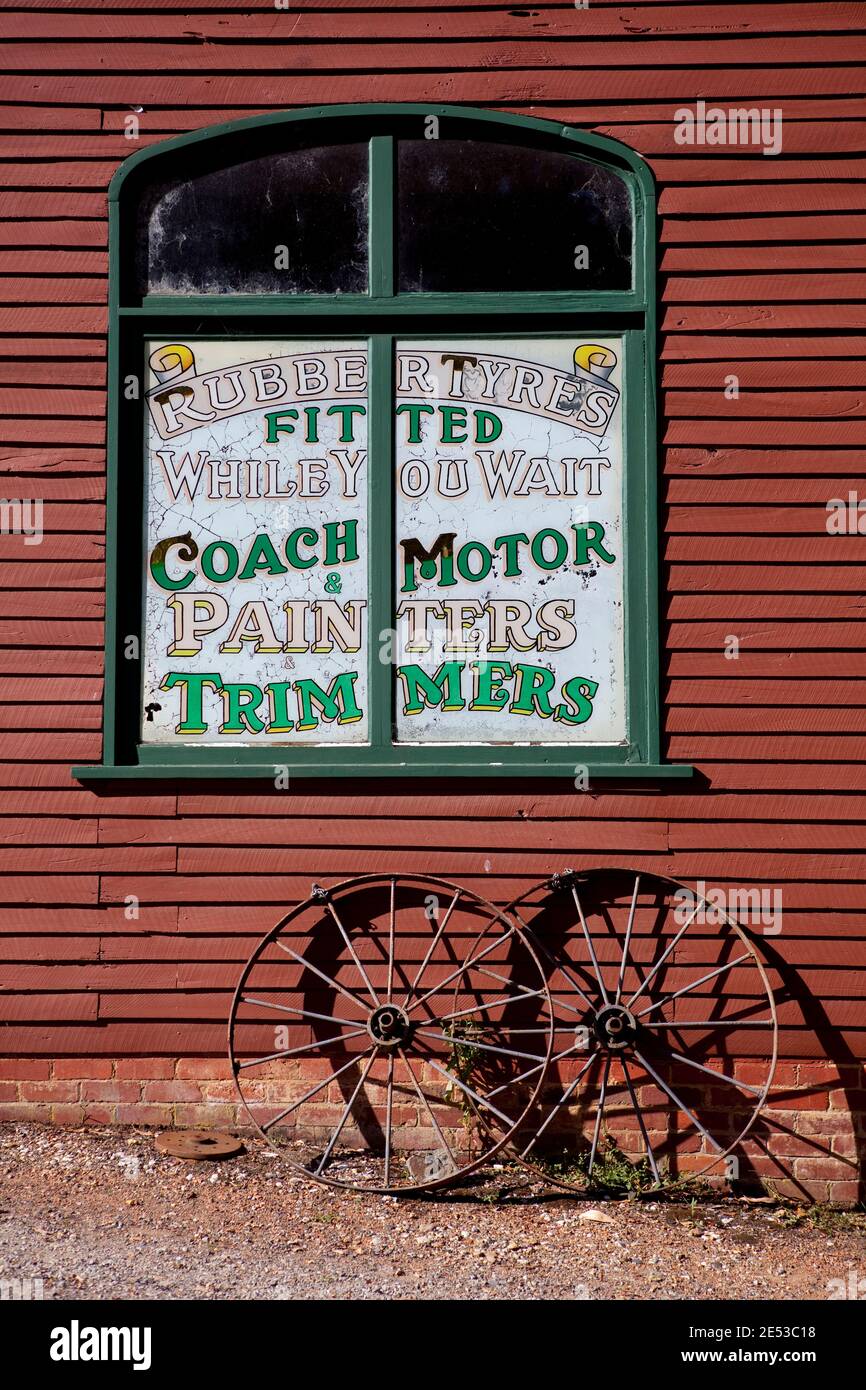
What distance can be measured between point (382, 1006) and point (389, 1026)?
107 millimetres

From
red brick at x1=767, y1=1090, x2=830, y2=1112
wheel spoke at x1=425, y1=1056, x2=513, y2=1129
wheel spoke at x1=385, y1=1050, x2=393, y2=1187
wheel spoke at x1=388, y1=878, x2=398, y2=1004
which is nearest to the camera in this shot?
wheel spoke at x1=385, y1=1050, x2=393, y2=1187

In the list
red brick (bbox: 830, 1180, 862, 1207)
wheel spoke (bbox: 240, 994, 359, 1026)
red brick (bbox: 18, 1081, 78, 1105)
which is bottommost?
red brick (bbox: 830, 1180, 862, 1207)

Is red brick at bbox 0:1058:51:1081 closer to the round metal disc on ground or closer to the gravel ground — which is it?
the gravel ground

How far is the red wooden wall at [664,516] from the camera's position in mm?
4625

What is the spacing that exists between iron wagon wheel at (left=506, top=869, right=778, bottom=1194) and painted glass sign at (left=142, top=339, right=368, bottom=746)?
1.25m

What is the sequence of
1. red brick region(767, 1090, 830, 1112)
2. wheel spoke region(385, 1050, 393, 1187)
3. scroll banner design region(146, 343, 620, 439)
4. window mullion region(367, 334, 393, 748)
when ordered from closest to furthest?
wheel spoke region(385, 1050, 393, 1187) → red brick region(767, 1090, 830, 1112) → window mullion region(367, 334, 393, 748) → scroll banner design region(146, 343, 620, 439)

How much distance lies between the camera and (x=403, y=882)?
462 centimetres

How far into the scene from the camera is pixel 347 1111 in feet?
14.3

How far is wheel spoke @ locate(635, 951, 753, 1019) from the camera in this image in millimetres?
4516

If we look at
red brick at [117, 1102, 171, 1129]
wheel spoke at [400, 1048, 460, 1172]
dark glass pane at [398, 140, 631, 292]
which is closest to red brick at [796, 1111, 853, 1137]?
wheel spoke at [400, 1048, 460, 1172]

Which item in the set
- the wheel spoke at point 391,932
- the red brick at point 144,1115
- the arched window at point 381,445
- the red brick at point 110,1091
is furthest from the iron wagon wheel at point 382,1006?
the arched window at point 381,445

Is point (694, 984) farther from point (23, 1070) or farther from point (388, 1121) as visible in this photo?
point (23, 1070)

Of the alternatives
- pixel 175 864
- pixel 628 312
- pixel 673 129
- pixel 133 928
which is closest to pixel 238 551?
pixel 175 864

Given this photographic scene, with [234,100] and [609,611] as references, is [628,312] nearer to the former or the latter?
[609,611]
